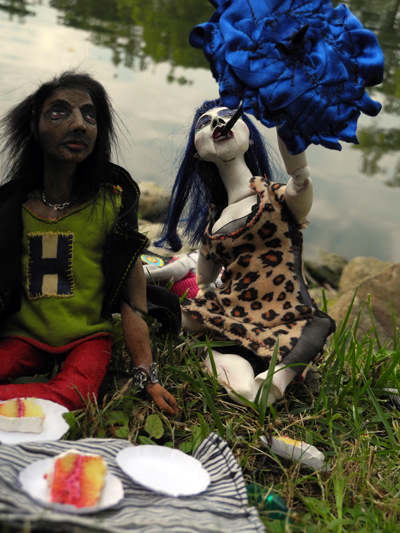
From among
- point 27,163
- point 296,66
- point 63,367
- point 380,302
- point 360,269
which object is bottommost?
point 360,269

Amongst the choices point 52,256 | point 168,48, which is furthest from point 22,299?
point 168,48

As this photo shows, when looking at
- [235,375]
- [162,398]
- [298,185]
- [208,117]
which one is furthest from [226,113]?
[162,398]

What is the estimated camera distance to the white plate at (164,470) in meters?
1.49

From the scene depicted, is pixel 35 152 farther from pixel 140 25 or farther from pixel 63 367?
pixel 140 25

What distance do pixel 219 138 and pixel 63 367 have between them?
1058mm

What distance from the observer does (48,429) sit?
1703 millimetres

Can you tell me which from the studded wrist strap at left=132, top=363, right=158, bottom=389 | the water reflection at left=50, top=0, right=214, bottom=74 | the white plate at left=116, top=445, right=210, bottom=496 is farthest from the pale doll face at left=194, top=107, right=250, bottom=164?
the water reflection at left=50, top=0, right=214, bottom=74

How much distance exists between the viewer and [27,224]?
6.61 feet

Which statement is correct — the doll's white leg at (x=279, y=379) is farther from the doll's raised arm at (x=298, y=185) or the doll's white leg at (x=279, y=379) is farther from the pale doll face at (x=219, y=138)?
the pale doll face at (x=219, y=138)

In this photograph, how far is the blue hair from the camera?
7.99 ft

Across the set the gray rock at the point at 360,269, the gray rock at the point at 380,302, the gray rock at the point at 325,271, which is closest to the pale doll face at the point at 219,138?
the gray rock at the point at 380,302

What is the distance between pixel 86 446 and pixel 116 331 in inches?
31.3

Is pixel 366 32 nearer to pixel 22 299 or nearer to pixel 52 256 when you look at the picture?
pixel 52 256

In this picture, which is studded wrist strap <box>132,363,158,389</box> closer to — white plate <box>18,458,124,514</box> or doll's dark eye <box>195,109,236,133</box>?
white plate <box>18,458,124,514</box>
